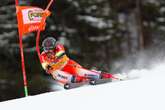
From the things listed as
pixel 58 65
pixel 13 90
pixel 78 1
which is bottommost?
pixel 13 90

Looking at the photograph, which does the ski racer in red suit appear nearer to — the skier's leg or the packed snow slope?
the skier's leg

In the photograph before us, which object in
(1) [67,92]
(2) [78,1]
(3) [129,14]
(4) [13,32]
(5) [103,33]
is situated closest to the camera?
(1) [67,92]

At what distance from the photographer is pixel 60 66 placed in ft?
21.8

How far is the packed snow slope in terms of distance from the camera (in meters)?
5.77

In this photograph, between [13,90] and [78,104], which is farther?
[13,90]

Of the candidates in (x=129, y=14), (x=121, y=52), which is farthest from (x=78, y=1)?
(x=129, y=14)

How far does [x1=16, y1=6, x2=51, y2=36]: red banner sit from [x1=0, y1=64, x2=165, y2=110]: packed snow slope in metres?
0.82

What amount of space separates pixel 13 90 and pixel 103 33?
165 inches

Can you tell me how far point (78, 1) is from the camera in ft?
48.9

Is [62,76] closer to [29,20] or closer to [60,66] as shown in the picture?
[60,66]

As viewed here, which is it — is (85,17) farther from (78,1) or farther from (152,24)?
(152,24)

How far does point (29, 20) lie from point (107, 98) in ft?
4.50

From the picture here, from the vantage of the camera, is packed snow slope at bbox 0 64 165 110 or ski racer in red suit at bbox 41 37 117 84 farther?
ski racer in red suit at bbox 41 37 117 84

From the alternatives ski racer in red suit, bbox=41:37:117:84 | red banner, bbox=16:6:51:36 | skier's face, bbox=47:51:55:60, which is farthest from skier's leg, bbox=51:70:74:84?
red banner, bbox=16:6:51:36
